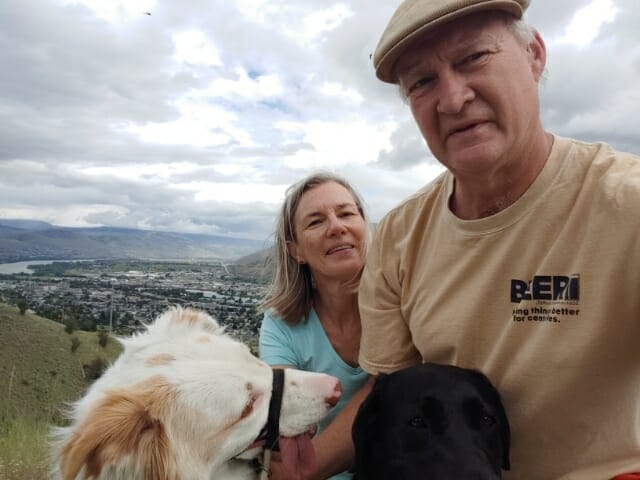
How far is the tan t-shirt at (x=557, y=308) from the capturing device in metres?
1.97

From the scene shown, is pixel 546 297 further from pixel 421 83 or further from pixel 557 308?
pixel 421 83

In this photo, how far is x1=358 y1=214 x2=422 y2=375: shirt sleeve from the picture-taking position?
2904mm

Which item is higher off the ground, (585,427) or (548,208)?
(548,208)

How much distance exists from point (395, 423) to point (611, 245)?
1331mm

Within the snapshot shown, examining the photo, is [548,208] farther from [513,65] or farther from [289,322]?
[289,322]

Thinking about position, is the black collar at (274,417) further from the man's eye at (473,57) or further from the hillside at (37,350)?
the hillside at (37,350)

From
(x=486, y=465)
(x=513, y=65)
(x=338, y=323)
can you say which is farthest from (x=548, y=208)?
(x=338, y=323)

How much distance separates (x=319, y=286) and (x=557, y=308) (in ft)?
7.24

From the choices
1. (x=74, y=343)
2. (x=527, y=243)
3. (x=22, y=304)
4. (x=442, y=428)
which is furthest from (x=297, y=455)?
(x=22, y=304)

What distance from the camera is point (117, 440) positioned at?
2074 millimetres

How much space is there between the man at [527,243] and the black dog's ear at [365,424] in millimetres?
535

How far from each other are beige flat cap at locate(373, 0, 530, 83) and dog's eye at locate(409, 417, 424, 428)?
1709mm

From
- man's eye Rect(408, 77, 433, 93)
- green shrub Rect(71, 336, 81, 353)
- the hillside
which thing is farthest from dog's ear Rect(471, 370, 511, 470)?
green shrub Rect(71, 336, 81, 353)

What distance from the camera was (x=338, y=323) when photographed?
3.90 m
